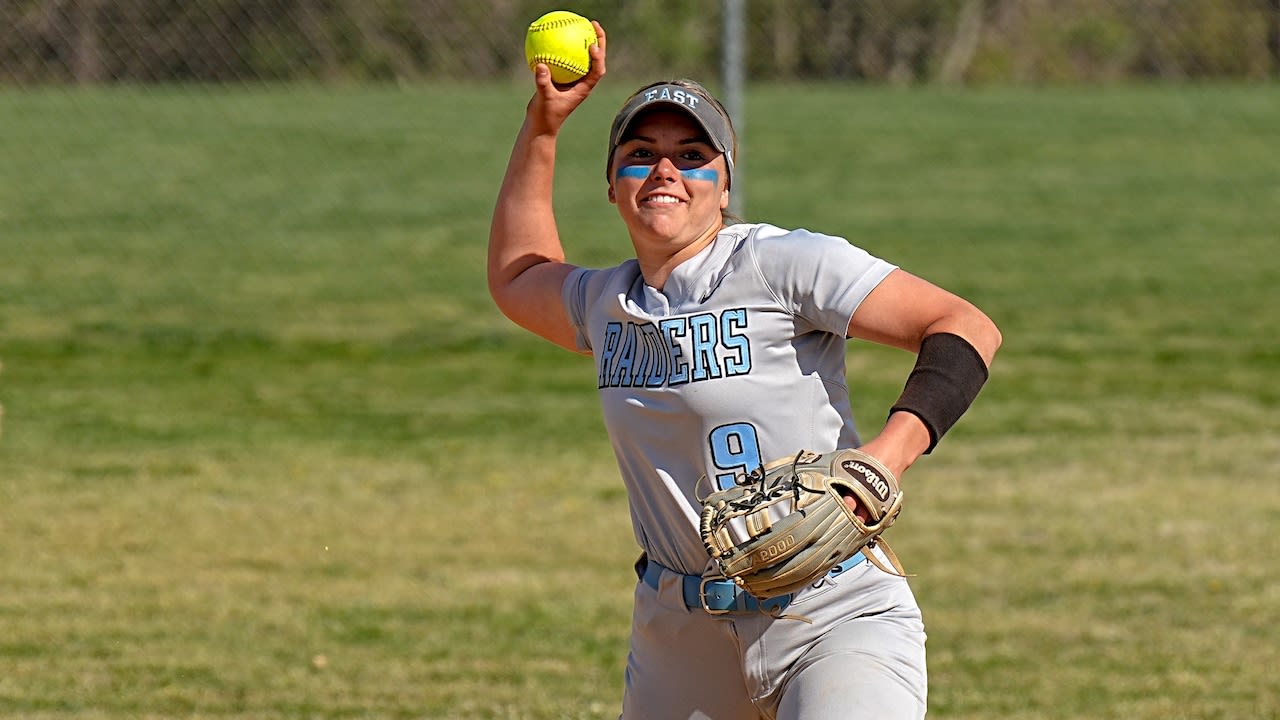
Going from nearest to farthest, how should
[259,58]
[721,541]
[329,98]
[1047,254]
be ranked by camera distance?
[721,541]
[259,58]
[1047,254]
[329,98]

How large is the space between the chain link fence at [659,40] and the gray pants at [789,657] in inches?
471

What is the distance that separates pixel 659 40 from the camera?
56.1 feet

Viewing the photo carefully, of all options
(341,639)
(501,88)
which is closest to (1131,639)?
(341,639)

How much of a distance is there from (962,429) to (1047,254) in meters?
7.43

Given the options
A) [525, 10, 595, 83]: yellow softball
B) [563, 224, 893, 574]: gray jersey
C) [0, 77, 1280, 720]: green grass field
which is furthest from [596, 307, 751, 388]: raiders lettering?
[0, 77, 1280, 720]: green grass field

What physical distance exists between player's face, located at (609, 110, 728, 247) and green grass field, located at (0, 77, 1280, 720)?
2351 millimetres

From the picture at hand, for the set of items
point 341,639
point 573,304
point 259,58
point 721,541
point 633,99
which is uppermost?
point 259,58

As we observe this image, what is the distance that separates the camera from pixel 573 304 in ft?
12.7

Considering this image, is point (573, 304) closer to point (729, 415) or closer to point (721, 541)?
point (729, 415)

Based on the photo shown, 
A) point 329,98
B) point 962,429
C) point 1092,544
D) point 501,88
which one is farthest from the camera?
point 329,98

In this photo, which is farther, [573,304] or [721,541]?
[573,304]

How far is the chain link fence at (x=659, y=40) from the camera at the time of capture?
49.0ft

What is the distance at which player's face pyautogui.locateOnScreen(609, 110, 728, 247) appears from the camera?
353 centimetres

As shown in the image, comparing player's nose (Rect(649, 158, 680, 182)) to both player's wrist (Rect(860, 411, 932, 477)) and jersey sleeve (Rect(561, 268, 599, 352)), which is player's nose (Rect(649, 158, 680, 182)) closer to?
jersey sleeve (Rect(561, 268, 599, 352))
